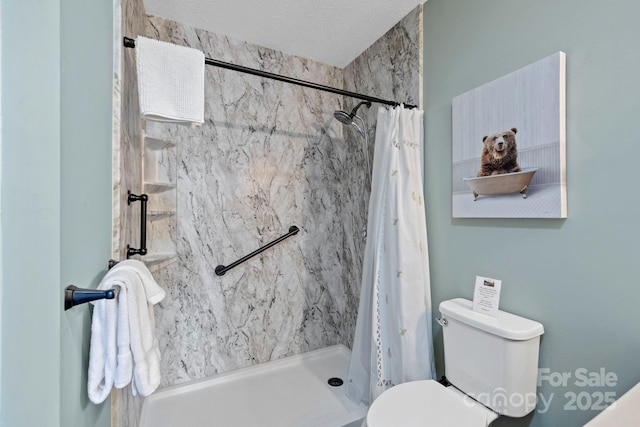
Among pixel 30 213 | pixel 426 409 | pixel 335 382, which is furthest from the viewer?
pixel 335 382

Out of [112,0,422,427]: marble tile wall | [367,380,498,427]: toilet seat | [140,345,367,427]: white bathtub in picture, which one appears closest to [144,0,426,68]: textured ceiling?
[112,0,422,427]: marble tile wall

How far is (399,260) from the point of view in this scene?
1.56 metres

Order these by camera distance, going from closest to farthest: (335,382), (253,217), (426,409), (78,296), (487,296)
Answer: (78,296) < (426,409) < (487,296) < (335,382) < (253,217)

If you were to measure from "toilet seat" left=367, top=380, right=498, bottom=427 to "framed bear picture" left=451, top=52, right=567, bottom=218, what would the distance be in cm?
82

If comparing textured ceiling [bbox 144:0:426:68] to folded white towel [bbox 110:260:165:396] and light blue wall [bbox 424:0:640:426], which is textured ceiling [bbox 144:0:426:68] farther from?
folded white towel [bbox 110:260:165:396]

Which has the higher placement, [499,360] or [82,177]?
[82,177]

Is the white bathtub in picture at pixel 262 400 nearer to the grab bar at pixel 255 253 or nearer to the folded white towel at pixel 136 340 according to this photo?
the grab bar at pixel 255 253

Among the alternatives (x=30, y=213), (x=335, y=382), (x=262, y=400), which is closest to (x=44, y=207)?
(x=30, y=213)

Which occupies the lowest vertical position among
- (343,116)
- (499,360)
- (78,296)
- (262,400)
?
(262,400)

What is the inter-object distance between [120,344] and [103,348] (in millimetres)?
50

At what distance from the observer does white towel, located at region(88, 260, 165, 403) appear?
76 cm

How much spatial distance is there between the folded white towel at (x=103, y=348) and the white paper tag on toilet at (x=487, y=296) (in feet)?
4.54

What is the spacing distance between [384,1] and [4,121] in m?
1.91

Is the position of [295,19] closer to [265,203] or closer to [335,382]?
[265,203]
